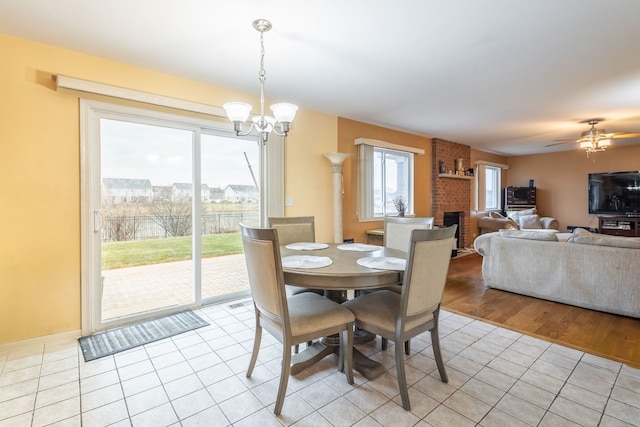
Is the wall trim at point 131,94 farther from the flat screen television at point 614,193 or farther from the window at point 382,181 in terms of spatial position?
the flat screen television at point 614,193

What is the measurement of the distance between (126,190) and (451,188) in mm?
5770

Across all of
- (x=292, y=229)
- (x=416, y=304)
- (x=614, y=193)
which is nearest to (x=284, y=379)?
(x=416, y=304)

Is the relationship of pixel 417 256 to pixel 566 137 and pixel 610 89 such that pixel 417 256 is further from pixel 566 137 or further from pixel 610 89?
pixel 566 137

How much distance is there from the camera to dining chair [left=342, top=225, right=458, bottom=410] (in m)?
1.65

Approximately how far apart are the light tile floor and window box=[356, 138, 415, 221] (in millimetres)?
2698

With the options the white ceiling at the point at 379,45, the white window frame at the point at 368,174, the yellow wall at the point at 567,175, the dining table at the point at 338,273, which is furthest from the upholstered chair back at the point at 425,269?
the yellow wall at the point at 567,175

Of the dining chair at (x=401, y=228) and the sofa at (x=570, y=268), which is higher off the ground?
the dining chair at (x=401, y=228)

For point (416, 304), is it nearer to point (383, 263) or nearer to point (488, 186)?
point (383, 263)

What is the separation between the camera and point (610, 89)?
3336mm

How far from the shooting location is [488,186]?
→ 791cm

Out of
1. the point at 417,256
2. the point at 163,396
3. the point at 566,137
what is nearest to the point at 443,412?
the point at 417,256

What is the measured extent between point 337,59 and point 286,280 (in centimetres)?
197

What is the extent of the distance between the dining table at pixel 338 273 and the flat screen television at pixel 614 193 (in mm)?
7127

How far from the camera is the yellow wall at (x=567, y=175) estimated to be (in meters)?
6.69
